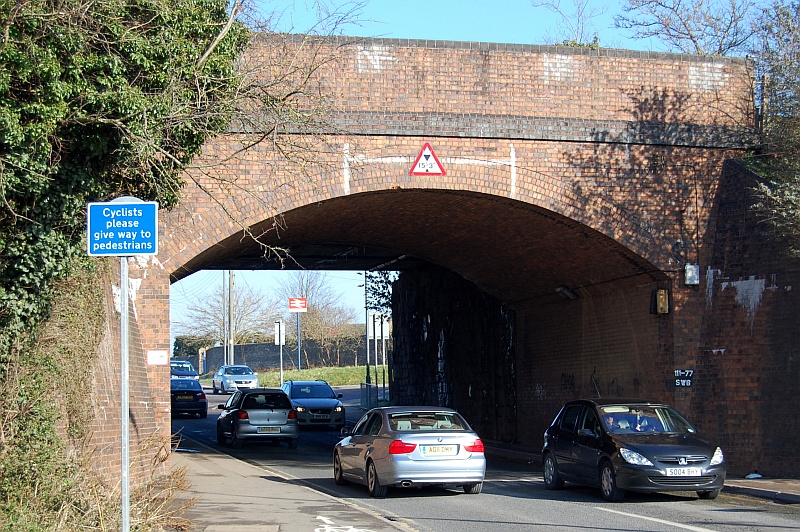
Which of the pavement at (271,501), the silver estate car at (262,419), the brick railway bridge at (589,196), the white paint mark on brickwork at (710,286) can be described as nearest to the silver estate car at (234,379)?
the silver estate car at (262,419)

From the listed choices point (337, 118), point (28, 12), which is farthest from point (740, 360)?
point (28, 12)

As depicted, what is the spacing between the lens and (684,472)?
43.9 ft

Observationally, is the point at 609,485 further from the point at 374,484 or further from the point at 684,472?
the point at 374,484

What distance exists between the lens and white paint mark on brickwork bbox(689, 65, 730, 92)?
1969 cm

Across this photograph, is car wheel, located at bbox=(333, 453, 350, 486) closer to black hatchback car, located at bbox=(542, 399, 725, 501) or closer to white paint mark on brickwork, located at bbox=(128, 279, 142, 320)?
black hatchback car, located at bbox=(542, 399, 725, 501)

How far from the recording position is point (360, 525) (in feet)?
37.7

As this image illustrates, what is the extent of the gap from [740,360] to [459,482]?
7.36 meters

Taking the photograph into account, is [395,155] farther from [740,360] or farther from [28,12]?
[28,12]

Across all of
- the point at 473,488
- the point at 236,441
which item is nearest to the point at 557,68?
the point at 473,488

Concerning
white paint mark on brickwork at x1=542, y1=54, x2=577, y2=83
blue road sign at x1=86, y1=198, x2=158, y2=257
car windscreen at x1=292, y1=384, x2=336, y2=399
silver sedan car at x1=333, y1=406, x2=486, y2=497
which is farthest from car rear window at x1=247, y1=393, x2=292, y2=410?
blue road sign at x1=86, y1=198, x2=158, y2=257

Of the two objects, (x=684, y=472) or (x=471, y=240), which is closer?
(x=684, y=472)

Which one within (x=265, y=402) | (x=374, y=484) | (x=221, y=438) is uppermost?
(x=265, y=402)

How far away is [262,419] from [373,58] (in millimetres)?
10449

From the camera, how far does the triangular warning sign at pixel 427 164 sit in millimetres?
18203
